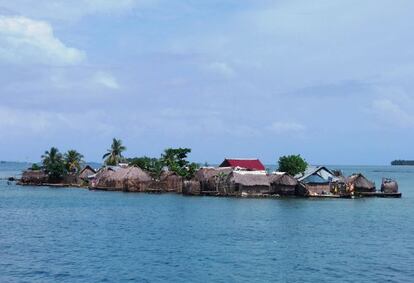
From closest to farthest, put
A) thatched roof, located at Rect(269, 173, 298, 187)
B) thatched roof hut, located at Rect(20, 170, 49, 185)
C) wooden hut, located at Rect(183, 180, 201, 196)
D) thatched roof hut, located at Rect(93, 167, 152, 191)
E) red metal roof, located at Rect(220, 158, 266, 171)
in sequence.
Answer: thatched roof, located at Rect(269, 173, 298, 187), wooden hut, located at Rect(183, 180, 201, 196), thatched roof hut, located at Rect(93, 167, 152, 191), red metal roof, located at Rect(220, 158, 266, 171), thatched roof hut, located at Rect(20, 170, 49, 185)

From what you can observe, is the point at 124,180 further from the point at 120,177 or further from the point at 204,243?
the point at 204,243

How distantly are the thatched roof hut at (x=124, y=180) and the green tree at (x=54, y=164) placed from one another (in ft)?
34.5

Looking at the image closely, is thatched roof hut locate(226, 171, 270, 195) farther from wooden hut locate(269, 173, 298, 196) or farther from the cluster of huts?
wooden hut locate(269, 173, 298, 196)

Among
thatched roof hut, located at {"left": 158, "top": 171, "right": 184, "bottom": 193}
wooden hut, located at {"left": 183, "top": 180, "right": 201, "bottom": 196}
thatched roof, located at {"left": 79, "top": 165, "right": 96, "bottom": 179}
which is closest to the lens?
wooden hut, located at {"left": 183, "top": 180, "right": 201, "bottom": 196}

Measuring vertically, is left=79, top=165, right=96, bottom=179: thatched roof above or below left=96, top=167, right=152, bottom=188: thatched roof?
above

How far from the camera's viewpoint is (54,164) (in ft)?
312

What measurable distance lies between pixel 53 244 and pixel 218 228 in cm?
1231

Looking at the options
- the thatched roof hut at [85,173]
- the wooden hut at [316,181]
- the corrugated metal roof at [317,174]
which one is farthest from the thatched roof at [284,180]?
the thatched roof hut at [85,173]

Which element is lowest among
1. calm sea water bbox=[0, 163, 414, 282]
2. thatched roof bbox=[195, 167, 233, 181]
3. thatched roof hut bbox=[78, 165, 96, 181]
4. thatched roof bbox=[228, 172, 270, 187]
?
calm sea water bbox=[0, 163, 414, 282]

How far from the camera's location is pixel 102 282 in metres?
25.3

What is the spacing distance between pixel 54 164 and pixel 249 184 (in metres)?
38.4

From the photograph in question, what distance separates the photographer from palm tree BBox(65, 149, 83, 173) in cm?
9738

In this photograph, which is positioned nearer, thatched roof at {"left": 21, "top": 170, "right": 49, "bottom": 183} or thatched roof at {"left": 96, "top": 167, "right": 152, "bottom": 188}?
thatched roof at {"left": 96, "top": 167, "right": 152, "bottom": 188}

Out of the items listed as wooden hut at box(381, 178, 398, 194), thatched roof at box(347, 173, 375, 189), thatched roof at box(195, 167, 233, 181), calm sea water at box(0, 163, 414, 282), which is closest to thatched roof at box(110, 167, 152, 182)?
thatched roof at box(195, 167, 233, 181)
